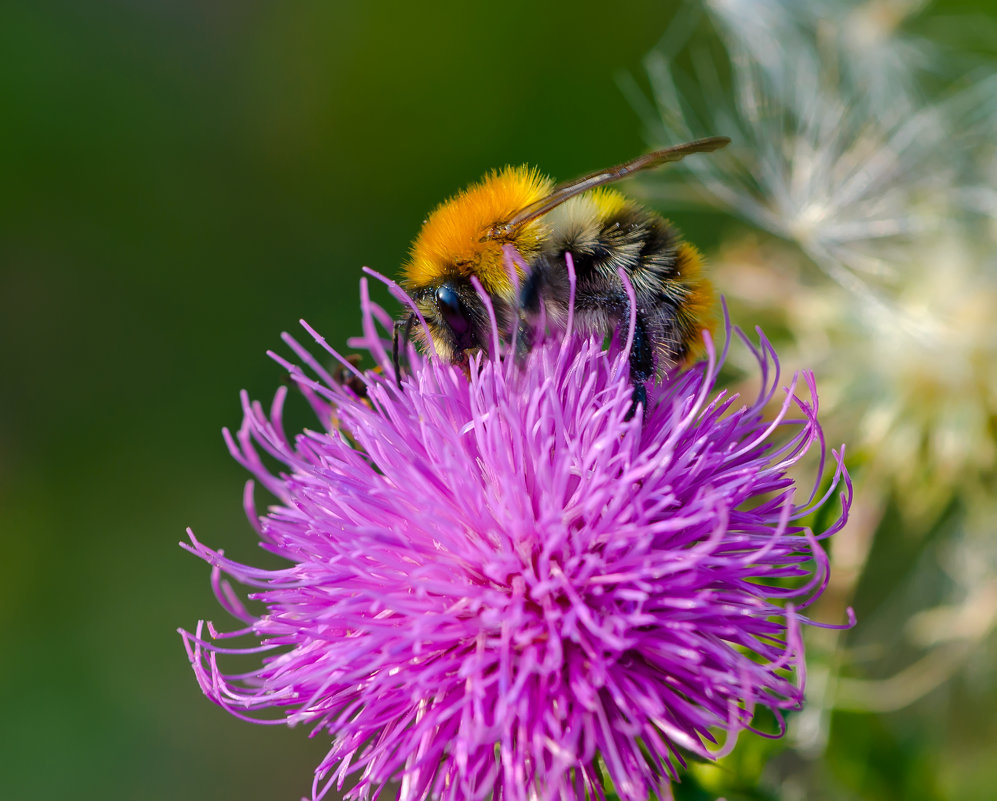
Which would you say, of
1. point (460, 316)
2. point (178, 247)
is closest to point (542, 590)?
point (460, 316)

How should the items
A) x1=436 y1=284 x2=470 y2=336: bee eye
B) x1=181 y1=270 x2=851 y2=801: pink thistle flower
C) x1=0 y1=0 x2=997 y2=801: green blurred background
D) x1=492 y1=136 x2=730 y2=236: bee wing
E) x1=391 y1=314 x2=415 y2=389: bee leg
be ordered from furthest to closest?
x1=0 y1=0 x2=997 y2=801: green blurred background, x1=391 y1=314 x2=415 y2=389: bee leg, x1=436 y1=284 x2=470 y2=336: bee eye, x1=492 y1=136 x2=730 y2=236: bee wing, x1=181 y1=270 x2=851 y2=801: pink thistle flower

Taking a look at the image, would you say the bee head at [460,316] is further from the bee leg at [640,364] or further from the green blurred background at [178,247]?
the green blurred background at [178,247]

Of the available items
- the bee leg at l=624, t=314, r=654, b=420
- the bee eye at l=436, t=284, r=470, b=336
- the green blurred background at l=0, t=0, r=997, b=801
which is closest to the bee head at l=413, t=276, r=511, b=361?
the bee eye at l=436, t=284, r=470, b=336

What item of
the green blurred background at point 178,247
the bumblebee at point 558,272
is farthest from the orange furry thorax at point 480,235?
the green blurred background at point 178,247

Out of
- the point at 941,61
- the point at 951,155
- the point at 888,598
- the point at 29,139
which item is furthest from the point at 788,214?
the point at 29,139

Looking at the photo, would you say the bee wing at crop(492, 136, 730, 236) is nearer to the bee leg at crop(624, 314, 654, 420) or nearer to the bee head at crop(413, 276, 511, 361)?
the bee head at crop(413, 276, 511, 361)

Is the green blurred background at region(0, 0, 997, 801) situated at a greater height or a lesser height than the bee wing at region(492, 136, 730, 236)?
greater

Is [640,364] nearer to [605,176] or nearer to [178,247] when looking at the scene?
[605,176]
